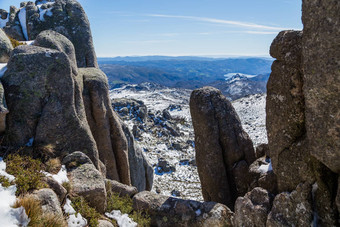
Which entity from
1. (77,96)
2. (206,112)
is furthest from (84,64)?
(206,112)

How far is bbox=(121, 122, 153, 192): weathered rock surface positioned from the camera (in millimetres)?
23781

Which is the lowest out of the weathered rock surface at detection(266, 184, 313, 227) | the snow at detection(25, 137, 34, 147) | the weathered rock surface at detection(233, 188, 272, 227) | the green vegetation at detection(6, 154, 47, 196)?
the weathered rock surface at detection(233, 188, 272, 227)

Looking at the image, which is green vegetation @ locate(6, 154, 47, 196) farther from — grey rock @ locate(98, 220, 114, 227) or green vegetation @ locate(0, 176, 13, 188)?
grey rock @ locate(98, 220, 114, 227)

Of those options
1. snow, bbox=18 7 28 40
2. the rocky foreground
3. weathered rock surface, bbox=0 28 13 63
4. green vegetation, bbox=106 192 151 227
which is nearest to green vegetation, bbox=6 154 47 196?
the rocky foreground

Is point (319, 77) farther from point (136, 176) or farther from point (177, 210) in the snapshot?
point (136, 176)

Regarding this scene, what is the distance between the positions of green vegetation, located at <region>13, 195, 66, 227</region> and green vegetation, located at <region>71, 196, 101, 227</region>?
170 centimetres

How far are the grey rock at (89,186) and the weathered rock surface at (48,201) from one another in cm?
176

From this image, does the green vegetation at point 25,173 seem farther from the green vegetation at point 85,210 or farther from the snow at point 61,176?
the green vegetation at point 85,210

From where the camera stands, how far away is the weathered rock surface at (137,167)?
78.0 feet

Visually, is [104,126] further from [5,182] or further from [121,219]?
[5,182]

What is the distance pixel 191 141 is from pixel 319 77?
245ft

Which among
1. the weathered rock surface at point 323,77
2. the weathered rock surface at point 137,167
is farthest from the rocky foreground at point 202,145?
the weathered rock surface at point 137,167

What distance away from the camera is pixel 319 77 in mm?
7453

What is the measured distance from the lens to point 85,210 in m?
9.34
